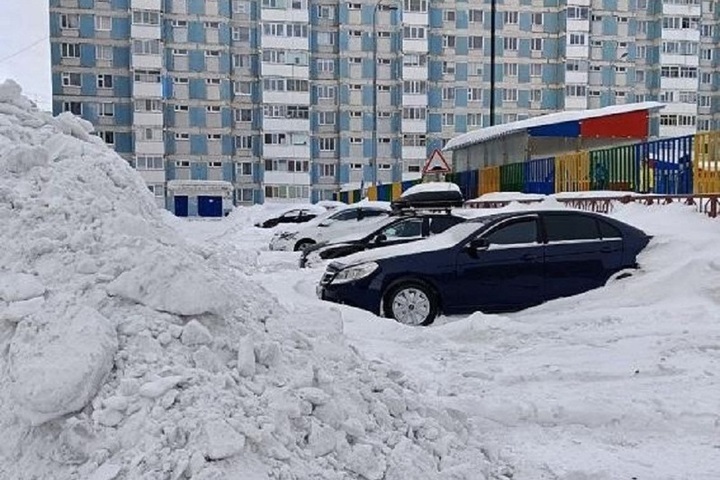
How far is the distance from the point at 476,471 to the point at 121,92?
55.0m

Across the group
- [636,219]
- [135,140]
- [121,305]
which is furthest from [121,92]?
[121,305]

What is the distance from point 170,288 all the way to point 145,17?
5322cm

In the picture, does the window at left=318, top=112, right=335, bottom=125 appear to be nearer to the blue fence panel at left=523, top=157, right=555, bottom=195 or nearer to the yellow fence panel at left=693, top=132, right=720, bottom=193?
the blue fence panel at left=523, top=157, right=555, bottom=195

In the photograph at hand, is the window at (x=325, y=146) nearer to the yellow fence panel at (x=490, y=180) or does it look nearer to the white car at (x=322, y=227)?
the yellow fence panel at (x=490, y=180)

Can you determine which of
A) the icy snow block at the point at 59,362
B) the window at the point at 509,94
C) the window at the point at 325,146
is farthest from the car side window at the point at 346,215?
the window at the point at 509,94

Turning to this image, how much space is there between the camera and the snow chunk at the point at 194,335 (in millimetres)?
3615

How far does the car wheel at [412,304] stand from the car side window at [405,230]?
11.9ft

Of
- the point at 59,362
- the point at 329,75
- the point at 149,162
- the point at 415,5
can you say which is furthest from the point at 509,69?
the point at 59,362

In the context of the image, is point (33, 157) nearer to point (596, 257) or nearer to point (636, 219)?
point (596, 257)

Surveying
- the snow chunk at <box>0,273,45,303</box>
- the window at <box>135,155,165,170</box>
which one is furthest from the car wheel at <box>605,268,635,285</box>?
the window at <box>135,155,165,170</box>

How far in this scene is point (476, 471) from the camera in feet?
11.7

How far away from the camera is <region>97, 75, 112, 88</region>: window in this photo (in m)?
52.9

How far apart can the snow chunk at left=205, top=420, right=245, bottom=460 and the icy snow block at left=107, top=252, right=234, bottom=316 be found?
98 cm

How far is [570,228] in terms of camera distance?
863 cm
